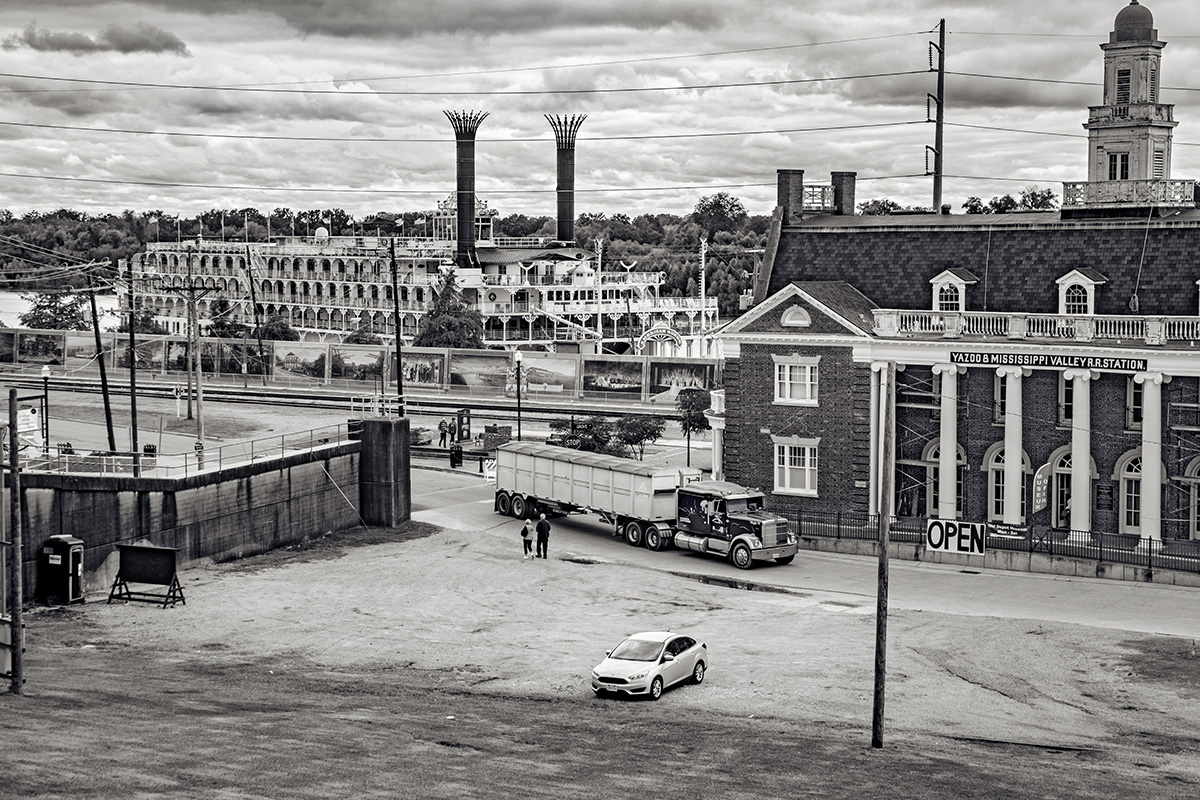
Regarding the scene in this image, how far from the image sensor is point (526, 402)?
318 feet

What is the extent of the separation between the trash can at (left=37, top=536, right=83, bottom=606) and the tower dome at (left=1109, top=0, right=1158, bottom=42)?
4431cm

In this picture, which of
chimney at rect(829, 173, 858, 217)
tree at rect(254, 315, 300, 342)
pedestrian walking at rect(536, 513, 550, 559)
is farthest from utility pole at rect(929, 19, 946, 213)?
tree at rect(254, 315, 300, 342)

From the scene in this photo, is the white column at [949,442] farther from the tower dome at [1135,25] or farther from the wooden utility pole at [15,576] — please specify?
the wooden utility pole at [15,576]

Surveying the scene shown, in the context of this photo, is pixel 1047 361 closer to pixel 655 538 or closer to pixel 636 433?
pixel 655 538

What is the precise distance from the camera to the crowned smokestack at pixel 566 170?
188 m

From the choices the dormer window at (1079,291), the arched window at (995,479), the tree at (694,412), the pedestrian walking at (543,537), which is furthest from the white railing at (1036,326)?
the tree at (694,412)

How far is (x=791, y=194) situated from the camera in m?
58.9

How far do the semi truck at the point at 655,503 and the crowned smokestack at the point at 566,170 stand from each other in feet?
451

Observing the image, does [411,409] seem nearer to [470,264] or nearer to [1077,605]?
[1077,605]

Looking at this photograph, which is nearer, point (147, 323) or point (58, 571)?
point (58, 571)

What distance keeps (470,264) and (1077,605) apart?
125306mm

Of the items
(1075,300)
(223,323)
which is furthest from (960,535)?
(223,323)

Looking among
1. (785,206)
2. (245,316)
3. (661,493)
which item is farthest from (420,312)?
(661,493)

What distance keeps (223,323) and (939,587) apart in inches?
5355
